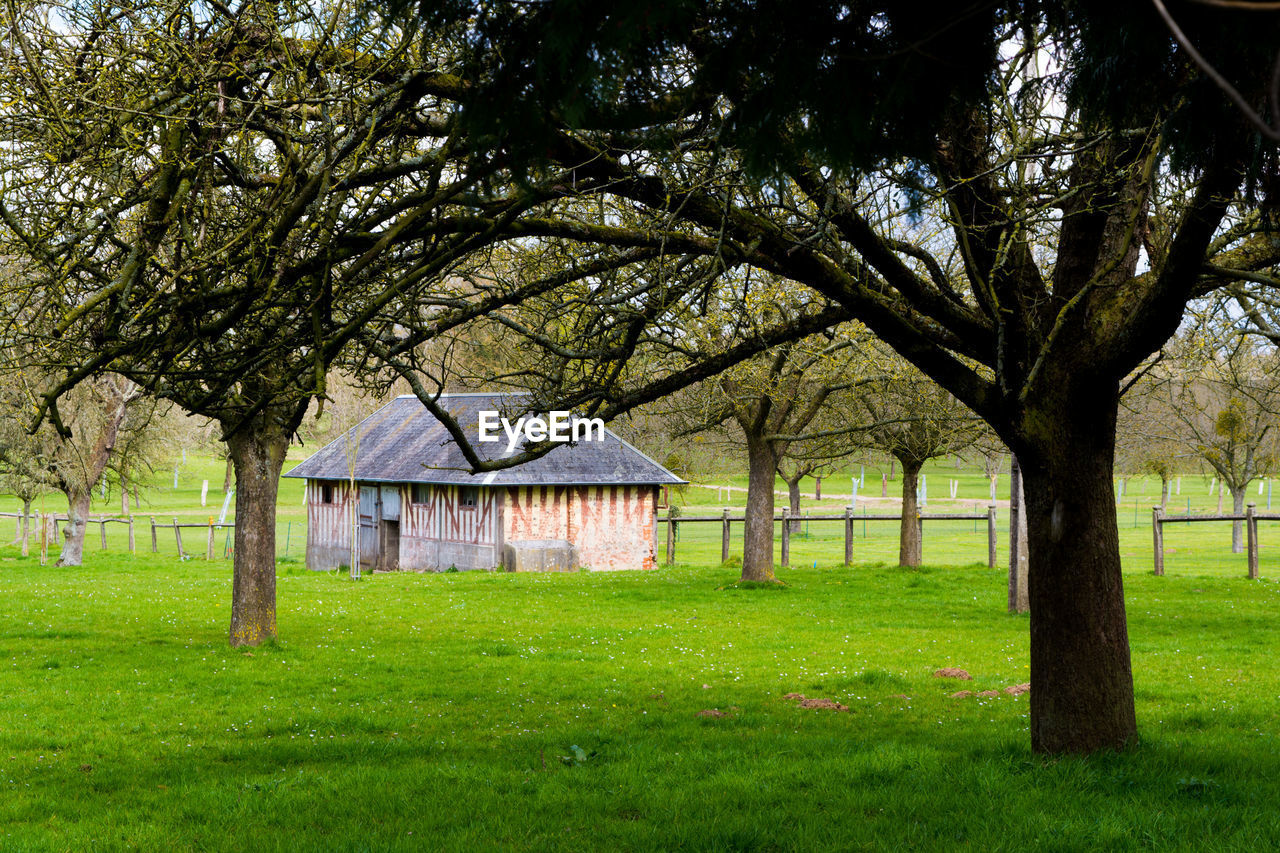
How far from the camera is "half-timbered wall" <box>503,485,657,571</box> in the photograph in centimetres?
3095

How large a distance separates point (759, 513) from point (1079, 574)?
15.6 metres

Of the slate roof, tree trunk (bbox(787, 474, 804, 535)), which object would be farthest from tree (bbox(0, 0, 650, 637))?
tree trunk (bbox(787, 474, 804, 535))

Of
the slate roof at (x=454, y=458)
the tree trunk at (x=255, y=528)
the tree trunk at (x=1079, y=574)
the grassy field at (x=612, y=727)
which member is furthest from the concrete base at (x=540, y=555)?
the tree trunk at (x=1079, y=574)

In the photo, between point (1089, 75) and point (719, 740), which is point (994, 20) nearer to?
point (1089, 75)

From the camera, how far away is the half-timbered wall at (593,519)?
3095 cm

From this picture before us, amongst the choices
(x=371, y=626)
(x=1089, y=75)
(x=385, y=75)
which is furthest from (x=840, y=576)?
(x=1089, y=75)

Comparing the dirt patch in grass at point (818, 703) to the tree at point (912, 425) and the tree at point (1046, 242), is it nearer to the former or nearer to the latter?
the tree at point (1046, 242)

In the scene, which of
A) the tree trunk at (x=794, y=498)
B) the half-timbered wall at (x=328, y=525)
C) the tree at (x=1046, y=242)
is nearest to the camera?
the tree at (x=1046, y=242)

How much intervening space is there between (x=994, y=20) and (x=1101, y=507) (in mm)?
4206

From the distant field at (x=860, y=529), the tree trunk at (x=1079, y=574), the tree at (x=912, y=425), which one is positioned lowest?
the distant field at (x=860, y=529)

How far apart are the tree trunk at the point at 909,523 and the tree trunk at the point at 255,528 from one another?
54.5ft

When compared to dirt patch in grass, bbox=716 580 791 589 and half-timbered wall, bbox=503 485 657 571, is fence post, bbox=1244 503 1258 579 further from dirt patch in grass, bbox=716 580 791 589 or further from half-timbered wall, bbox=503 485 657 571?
half-timbered wall, bbox=503 485 657 571

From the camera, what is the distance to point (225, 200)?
26.0 feet

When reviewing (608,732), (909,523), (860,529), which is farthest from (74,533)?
(860,529)
